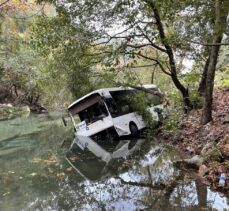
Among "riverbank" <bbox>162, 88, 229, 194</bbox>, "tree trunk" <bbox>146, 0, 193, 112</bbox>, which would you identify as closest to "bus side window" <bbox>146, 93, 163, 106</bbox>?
"tree trunk" <bbox>146, 0, 193, 112</bbox>

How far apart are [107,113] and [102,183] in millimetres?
5689

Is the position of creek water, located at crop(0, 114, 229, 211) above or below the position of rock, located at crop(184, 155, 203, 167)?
below

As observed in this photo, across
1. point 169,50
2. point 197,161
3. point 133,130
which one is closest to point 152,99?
point 133,130

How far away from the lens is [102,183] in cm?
856

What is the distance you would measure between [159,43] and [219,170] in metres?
7.01

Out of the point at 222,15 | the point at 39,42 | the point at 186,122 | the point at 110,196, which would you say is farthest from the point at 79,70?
the point at 110,196

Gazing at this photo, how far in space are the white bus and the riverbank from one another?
196 cm

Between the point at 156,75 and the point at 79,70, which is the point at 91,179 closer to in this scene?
the point at 79,70

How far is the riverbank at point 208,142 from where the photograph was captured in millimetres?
7144

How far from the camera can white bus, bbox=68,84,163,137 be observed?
13914mm

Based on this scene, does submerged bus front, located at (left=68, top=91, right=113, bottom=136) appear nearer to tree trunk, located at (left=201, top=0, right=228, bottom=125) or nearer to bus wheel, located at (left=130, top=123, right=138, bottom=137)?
A: bus wheel, located at (left=130, top=123, right=138, bottom=137)

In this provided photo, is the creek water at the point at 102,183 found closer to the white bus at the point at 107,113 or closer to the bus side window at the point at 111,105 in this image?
the white bus at the point at 107,113

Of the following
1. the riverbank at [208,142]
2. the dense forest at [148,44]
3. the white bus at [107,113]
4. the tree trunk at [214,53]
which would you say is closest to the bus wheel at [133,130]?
the white bus at [107,113]

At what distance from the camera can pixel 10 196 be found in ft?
27.2
